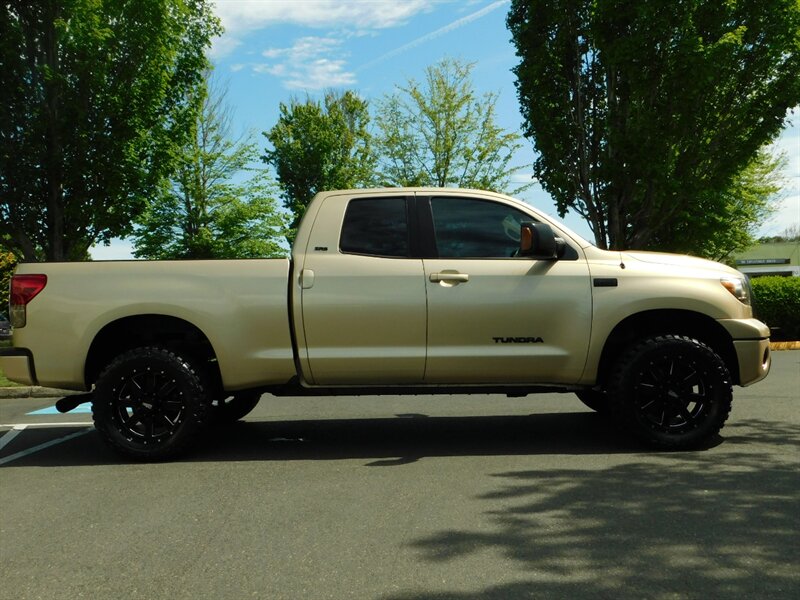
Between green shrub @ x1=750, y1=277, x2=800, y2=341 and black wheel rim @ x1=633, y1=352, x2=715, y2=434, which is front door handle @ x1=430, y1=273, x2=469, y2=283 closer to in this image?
black wheel rim @ x1=633, y1=352, x2=715, y2=434

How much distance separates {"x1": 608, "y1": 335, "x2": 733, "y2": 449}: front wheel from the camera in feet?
18.9

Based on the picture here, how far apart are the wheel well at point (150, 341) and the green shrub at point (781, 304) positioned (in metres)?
15.8

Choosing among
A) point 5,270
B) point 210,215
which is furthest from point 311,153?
point 5,270

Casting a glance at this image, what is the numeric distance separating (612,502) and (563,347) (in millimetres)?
1582

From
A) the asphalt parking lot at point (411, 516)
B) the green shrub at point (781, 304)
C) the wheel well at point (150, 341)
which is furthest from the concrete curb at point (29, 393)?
the green shrub at point (781, 304)

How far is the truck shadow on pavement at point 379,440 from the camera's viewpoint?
608 centimetres

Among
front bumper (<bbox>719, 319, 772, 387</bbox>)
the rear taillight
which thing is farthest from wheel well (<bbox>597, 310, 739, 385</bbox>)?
the rear taillight

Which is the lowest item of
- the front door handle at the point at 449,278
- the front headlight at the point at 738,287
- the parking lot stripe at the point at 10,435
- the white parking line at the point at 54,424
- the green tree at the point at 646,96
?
the white parking line at the point at 54,424

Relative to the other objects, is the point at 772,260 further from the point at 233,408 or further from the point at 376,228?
the point at 376,228

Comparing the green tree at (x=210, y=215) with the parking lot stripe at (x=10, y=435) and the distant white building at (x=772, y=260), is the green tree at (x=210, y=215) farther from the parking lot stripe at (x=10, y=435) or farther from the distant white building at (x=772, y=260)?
the distant white building at (x=772, y=260)

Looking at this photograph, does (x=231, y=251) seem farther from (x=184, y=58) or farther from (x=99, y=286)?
(x=99, y=286)

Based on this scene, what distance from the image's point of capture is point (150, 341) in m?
6.27

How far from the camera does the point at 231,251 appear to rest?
33.0 meters

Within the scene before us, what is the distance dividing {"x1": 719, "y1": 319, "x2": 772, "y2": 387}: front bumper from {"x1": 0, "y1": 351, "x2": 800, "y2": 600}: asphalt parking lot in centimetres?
60
